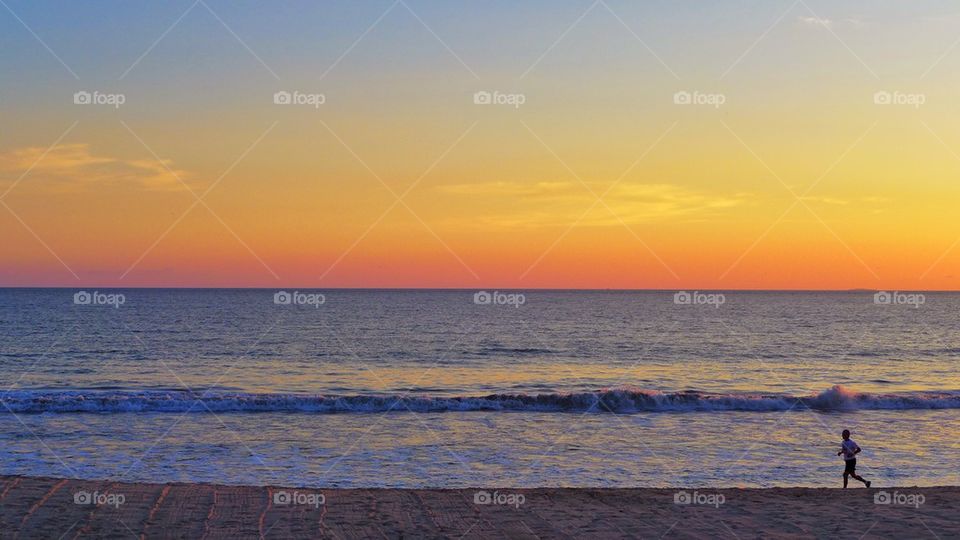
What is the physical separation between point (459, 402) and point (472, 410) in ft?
3.90

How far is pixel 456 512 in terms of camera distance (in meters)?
12.9

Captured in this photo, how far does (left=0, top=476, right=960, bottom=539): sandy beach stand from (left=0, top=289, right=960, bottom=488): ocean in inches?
71.7

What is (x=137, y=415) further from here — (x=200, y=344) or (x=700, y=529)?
(x=200, y=344)

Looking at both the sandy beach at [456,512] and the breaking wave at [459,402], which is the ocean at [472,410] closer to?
the breaking wave at [459,402]

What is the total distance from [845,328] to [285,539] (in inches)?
2967

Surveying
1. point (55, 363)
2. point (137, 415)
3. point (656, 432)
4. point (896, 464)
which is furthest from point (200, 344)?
point (896, 464)

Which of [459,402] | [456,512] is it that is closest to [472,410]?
[459,402]

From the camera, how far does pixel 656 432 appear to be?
22406 millimetres

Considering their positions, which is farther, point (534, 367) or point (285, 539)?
point (534, 367)

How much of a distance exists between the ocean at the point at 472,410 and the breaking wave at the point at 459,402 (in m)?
0.11

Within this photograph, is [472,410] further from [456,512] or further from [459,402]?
[456,512]

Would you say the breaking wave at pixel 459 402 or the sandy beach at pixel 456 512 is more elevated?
the breaking wave at pixel 459 402

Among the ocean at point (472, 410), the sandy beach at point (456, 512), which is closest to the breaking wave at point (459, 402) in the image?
the ocean at point (472, 410)

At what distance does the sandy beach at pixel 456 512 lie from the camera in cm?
1157
